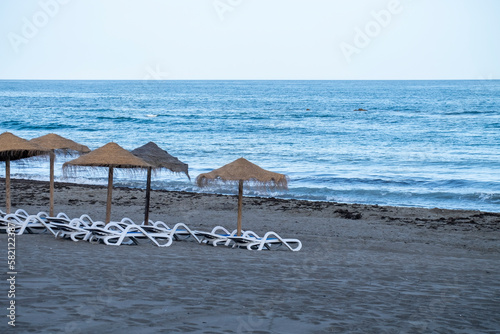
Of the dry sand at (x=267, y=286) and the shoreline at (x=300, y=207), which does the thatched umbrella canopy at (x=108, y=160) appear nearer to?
the dry sand at (x=267, y=286)

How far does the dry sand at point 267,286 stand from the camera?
4398 mm

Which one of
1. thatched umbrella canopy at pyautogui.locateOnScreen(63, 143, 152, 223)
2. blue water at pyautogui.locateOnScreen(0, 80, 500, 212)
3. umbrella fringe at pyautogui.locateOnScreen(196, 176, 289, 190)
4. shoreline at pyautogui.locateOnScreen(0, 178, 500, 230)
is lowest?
shoreline at pyautogui.locateOnScreen(0, 178, 500, 230)

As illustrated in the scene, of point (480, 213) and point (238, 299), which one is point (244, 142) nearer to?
point (480, 213)

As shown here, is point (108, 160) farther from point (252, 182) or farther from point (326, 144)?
point (326, 144)

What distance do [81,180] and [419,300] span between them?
1562 centimetres

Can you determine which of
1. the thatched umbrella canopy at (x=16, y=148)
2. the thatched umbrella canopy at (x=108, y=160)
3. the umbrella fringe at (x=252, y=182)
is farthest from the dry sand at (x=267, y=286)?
the thatched umbrella canopy at (x=16, y=148)

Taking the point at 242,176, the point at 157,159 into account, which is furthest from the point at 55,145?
the point at 242,176

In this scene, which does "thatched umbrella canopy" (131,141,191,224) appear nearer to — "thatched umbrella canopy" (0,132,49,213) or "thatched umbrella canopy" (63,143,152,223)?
"thatched umbrella canopy" (63,143,152,223)

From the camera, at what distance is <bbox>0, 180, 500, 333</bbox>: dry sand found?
14.4 feet

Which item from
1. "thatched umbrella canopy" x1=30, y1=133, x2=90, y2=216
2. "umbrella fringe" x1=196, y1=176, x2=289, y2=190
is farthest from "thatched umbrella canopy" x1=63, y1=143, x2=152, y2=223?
"thatched umbrella canopy" x1=30, y1=133, x2=90, y2=216

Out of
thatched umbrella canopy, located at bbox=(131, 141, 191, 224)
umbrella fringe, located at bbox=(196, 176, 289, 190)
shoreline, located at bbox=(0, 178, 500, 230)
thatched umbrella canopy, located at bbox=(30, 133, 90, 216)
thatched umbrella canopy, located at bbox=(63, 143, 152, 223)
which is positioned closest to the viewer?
thatched umbrella canopy, located at bbox=(63, 143, 152, 223)

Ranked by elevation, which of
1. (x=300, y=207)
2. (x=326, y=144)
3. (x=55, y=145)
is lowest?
(x=300, y=207)

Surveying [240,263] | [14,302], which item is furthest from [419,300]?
[14,302]

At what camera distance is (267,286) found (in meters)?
5.71
